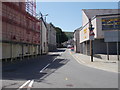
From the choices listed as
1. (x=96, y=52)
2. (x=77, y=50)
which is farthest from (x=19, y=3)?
(x=77, y=50)

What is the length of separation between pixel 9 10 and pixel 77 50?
3560cm

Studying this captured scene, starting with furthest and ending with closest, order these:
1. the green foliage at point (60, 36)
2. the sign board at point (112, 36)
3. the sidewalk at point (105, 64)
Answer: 1. the green foliage at point (60, 36)
2. the sign board at point (112, 36)
3. the sidewalk at point (105, 64)

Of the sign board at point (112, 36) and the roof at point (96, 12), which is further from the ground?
the roof at point (96, 12)

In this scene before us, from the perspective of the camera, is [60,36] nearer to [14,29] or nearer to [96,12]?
[96,12]

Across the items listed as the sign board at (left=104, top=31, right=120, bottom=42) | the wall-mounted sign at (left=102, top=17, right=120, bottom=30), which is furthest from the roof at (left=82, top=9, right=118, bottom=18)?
the sign board at (left=104, top=31, right=120, bottom=42)

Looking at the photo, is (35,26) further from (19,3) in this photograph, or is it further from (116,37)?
(116,37)

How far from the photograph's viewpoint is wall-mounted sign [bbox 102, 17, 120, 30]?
25.5 m

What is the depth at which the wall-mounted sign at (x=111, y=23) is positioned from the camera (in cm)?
2552

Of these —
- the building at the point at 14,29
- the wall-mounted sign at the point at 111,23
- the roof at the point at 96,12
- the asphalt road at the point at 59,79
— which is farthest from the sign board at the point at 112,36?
the roof at the point at 96,12

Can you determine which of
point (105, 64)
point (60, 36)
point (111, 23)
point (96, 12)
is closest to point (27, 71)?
point (105, 64)

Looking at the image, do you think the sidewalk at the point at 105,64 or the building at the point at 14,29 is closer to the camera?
the sidewalk at the point at 105,64

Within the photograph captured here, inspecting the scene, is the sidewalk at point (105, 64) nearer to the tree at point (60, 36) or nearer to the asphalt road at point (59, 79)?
the asphalt road at point (59, 79)

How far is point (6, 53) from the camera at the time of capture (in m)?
26.7

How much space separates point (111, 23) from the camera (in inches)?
1017
